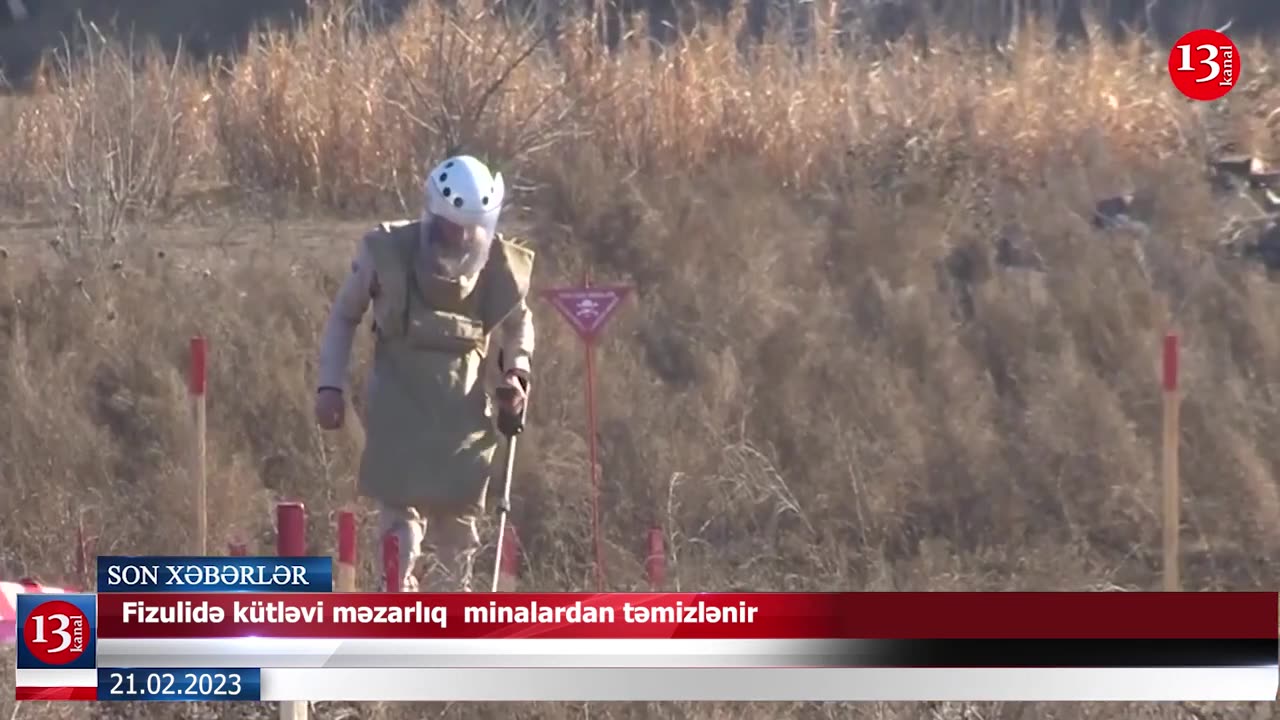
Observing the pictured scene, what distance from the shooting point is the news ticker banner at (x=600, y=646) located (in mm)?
5992

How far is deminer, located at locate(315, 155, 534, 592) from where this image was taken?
7.11 meters

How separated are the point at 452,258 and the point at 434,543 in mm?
978

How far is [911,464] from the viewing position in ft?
34.0

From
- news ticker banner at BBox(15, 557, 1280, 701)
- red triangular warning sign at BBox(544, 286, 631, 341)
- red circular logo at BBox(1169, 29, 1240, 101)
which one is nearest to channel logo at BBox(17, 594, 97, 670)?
news ticker banner at BBox(15, 557, 1280, 701)

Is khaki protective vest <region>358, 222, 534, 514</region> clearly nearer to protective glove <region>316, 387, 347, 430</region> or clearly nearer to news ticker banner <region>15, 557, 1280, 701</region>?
protective glove <region>316, 387, 347, 430</region>

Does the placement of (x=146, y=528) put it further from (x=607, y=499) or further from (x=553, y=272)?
(x=553, y=272)

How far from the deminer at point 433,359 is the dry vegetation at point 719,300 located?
74 cm

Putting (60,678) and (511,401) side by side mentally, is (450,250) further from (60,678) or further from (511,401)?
(60,678)

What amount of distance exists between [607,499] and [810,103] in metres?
4.44

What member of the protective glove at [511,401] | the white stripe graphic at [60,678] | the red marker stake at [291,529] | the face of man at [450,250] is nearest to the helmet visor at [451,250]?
the face of man at [450,250]

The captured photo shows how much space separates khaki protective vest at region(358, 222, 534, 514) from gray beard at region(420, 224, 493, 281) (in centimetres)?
3

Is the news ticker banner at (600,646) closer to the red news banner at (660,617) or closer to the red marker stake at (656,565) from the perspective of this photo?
the red news banner at (660,617)

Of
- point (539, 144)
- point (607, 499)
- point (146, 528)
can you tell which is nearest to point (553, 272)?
point (539, 144)

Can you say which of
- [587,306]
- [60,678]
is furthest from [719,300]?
[60,678]
